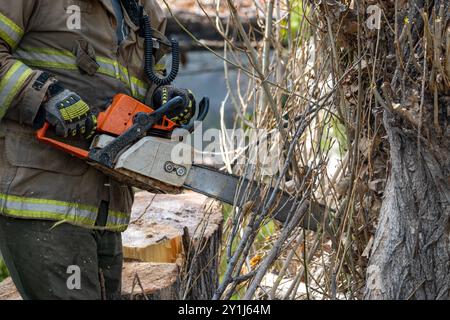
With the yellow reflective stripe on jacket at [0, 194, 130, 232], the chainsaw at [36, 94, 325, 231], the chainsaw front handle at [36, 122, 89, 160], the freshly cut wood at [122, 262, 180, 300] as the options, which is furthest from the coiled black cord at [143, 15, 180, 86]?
the freshly cut wood at [122, 262, 180, 300]

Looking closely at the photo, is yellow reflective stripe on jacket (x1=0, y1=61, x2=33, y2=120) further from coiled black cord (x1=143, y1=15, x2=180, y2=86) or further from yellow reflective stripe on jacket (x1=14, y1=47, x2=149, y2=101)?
coiled black cord (x1=143, y1=15, x2=180, y2=86)

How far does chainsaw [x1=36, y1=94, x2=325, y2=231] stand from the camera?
9.96 ft

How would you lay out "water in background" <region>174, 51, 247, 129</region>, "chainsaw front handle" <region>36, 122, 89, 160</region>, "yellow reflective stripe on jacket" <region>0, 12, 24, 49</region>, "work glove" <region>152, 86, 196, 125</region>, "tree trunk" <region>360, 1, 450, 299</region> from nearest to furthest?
"tree trunk" <region>360, 1, 450, 299</region> < "yellow reflective stripe on jacket" <region>0, 12, 24, 49</region> < "chainsaw front handle" <region>36, 122, 89, 160</region> < "work glove" <region>152, 86, 196, 125</region> < "water in background" <region>174, 51, 247, 129</region>

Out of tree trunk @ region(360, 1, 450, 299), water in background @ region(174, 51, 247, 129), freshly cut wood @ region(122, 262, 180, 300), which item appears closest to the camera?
tree trunk @ region(360, 1, 450, 299)

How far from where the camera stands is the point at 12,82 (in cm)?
291

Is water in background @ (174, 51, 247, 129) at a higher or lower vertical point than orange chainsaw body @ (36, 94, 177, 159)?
higher

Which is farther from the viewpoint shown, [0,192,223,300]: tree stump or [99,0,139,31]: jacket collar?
[0,192,223,300]: tree stump

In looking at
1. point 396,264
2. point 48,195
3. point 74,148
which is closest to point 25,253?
point 48,195

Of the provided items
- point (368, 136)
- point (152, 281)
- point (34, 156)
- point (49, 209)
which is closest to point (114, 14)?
point (34, 156)

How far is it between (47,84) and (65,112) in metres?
0.14

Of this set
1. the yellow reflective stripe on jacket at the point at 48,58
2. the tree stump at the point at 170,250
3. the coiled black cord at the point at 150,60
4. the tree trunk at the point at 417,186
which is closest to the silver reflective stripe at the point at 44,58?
the yellow reflective stripe on jacket at the point at 48,58

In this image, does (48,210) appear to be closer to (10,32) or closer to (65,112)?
(65,112)

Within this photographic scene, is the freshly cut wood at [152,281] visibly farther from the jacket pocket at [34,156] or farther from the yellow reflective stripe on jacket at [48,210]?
the jacket pocket at [34,156]

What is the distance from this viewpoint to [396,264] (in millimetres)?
2693
